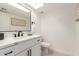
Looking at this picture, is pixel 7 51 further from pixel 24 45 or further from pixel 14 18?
pixel 14 18

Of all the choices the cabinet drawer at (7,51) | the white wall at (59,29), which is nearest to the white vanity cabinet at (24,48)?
the cabinet drawer at (7,51)

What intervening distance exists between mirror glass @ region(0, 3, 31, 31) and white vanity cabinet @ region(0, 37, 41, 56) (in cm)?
29

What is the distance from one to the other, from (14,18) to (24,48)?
0.52 metres

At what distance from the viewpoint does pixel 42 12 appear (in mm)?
1362

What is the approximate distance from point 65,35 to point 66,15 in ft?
1.20

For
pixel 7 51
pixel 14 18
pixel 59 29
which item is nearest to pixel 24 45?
pixel 7 51

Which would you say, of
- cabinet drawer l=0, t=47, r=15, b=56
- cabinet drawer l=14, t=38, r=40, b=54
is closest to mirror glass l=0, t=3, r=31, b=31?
cabinet drawer l=14, t=38, r=40, b=54

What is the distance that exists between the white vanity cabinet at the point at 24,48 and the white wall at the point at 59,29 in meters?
0.22

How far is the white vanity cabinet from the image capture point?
96 centimetres

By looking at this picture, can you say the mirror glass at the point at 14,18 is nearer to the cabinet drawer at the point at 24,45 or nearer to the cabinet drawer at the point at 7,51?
the cabinet drawer at the point at 24,45

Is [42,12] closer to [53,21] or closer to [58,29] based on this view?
[53,21]

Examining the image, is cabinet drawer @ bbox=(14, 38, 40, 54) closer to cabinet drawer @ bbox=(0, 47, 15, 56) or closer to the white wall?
cabinet drawer @ bbox=(0, 47, 15, 56)

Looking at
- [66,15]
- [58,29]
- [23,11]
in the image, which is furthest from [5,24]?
[66,15]

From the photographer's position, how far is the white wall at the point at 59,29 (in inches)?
55.7
